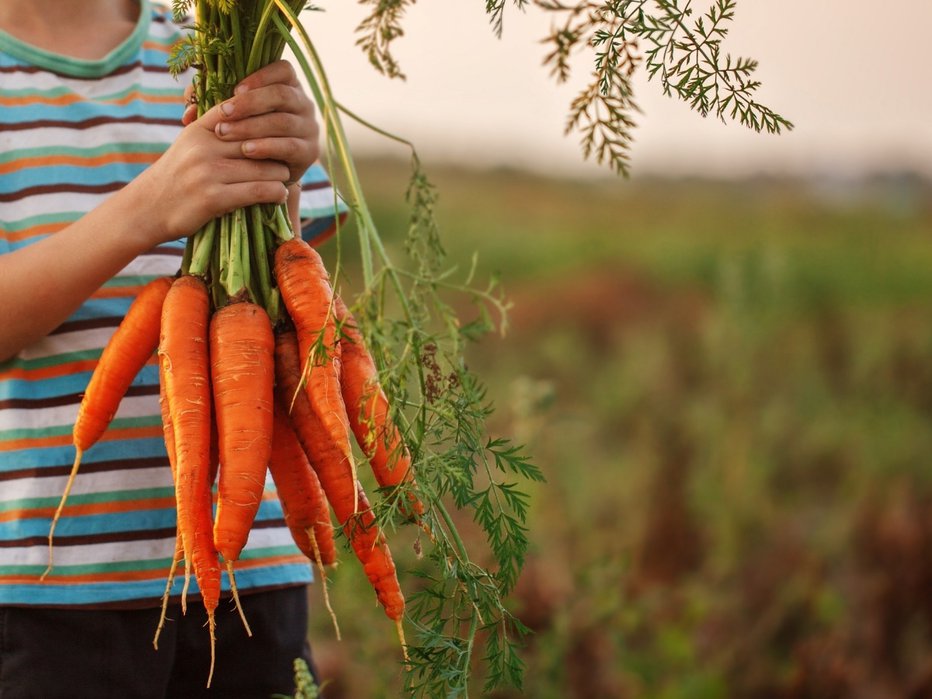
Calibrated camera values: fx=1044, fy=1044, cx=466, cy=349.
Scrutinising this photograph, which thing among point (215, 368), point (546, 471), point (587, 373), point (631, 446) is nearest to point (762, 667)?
point (546, 471)

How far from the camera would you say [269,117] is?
123cm

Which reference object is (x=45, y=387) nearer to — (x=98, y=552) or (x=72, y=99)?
(x=98, y=552)

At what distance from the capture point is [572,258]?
26.0 ft

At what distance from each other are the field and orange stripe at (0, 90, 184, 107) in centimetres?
81

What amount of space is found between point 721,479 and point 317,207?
196 cm

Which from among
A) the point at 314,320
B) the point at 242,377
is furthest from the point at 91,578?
the point at 314,320

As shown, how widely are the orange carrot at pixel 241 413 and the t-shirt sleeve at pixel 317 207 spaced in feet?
1.14

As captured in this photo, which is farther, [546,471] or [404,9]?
[546,471]

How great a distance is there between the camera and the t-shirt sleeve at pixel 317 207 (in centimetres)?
159

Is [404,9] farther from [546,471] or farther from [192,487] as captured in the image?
[546,471]

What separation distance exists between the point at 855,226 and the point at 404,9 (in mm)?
7416

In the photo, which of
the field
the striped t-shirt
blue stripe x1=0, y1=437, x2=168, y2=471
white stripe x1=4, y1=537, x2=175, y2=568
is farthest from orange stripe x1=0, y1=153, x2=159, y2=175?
the field

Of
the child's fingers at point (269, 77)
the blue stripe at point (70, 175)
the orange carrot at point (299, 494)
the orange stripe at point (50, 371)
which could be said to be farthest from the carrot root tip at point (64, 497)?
the child's fingers at point (269, 77)

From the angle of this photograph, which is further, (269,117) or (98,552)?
(98,552)
